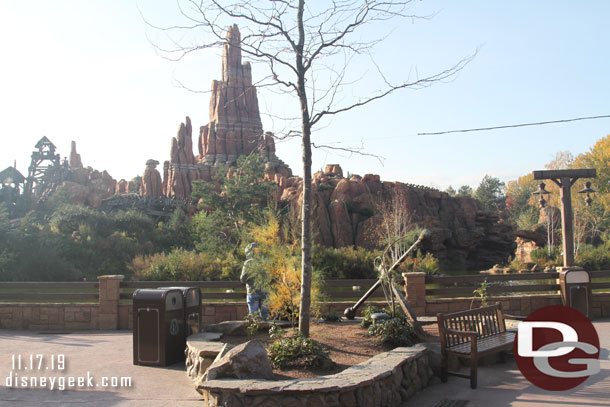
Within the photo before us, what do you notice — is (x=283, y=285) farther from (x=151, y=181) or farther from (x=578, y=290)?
(x=151, y=181)

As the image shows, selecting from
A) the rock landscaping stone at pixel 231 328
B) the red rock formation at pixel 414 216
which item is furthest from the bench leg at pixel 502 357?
the red rock formation at pixel 414 216

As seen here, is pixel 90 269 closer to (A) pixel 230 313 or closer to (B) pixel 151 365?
(A) pixel 230 313

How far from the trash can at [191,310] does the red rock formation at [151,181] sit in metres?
71.9

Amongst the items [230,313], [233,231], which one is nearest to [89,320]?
[230,313]

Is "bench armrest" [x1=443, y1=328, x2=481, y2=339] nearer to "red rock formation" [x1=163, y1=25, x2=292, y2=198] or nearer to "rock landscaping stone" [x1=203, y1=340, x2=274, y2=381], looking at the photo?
"rock landscaping stone" [x1=203, y1=340, x2=274, y2=381]

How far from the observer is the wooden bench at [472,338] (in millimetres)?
6148

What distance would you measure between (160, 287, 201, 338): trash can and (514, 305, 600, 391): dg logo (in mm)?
4949

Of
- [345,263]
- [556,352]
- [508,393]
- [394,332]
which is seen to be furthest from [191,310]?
[345,263]

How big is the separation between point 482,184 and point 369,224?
52.5 metres

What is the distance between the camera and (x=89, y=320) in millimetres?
11172

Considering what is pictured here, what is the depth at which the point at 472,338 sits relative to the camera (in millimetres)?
6008

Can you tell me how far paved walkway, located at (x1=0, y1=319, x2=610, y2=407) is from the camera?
18.4 ft

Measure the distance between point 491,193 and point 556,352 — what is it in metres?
85.3

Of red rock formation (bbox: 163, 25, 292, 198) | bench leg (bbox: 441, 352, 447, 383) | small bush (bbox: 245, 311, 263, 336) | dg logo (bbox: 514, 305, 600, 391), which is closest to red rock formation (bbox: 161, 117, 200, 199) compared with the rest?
red rock formation (bbox: 163, 25, 292, 198)
